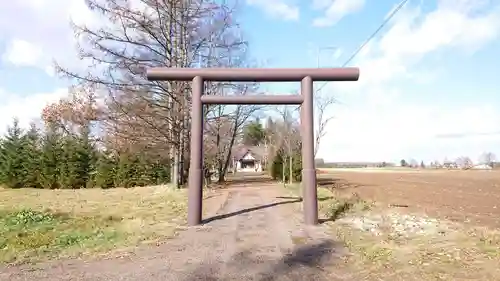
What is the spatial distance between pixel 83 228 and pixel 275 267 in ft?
17.7

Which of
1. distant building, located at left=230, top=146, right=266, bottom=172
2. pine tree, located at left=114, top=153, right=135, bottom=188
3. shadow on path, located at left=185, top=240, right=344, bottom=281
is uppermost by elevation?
distant building, located at left=230, top=146, right=266, bottom=172

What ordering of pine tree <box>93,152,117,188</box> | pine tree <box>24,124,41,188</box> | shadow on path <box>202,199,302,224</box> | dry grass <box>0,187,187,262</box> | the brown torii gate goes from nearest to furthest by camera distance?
1. dry grass <box>0,187,187,262</box>
2. the brown torii gate
3. shadow on path <box>202,199,302,224</box>
4. pine tree <box>93,152,117,188</box>
5. pine tree <box>24,124,41,188</box>

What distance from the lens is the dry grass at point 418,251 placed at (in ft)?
17.3

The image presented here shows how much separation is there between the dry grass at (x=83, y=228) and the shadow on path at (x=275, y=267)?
219 cm

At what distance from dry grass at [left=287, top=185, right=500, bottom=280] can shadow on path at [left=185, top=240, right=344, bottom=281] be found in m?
0.44

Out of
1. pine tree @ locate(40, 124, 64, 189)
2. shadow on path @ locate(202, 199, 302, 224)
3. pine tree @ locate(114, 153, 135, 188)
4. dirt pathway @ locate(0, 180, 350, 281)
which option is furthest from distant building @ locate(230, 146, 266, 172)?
dirt pathway @ locate(0, 180, 350, 281)

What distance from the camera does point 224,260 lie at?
6.08 m

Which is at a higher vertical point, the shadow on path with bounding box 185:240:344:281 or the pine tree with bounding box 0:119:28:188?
the pine tree with bounding box 0:119:28:188

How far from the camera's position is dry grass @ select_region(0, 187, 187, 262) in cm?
692

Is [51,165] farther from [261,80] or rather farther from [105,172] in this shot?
[261,80]

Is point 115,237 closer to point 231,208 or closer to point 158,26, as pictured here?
point 231,208

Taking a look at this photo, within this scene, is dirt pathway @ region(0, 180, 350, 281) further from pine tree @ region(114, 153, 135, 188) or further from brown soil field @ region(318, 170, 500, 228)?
pine tree @ region(114, 153, 135, 188)

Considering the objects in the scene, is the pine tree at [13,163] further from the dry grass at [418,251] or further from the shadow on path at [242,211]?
the dry grass at [418,251]

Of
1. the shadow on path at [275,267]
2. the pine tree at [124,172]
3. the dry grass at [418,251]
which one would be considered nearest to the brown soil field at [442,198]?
the dry grass at [418,251]
